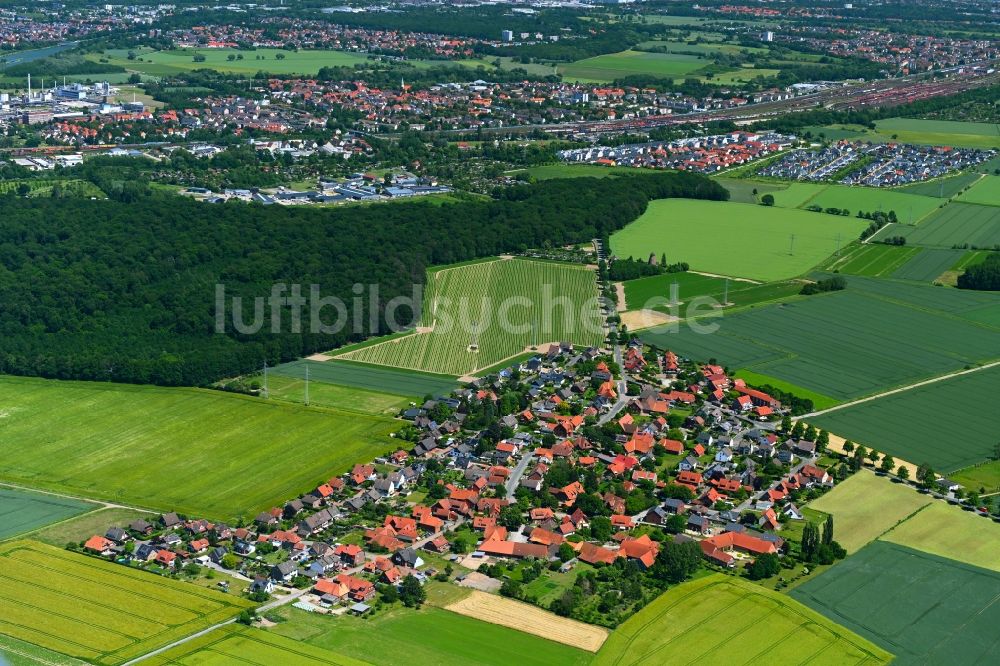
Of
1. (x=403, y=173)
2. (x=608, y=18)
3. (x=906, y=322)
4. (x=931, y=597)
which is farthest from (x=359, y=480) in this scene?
(x=608, y=18)

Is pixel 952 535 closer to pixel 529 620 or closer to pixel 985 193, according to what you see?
pixel 529 620

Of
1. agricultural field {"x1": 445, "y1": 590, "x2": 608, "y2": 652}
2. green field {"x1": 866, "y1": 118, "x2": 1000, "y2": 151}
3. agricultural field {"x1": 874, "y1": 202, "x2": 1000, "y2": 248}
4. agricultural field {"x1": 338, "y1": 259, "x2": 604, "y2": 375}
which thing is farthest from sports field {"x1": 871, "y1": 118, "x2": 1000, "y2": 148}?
agricultural field {"x1": 445, "y1": 590, "x2": 608, "y2": 652}

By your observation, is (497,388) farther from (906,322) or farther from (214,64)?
(214,64)

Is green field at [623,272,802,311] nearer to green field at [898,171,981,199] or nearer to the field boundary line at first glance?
the field boundary line

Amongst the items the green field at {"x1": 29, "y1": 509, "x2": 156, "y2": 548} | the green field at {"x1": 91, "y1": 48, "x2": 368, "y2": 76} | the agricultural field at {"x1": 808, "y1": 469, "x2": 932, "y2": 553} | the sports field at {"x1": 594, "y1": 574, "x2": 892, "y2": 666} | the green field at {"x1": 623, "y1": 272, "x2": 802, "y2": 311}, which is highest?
the green field at {"x1": 91, "y1": 48, "x2": 368, "y2": 76}

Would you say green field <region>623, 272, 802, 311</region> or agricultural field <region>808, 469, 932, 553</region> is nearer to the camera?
agricultural field <region>808, 469, 932, 553</region>

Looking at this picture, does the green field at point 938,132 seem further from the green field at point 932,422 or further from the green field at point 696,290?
the green field at point 932,422
